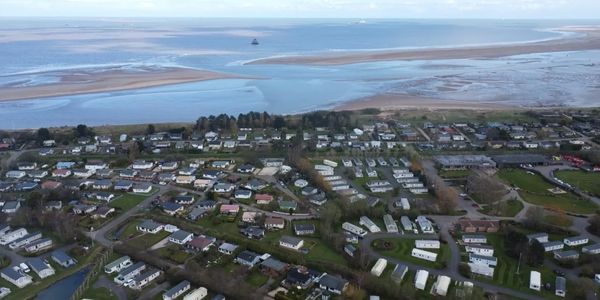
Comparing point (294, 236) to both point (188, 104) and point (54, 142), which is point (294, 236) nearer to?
point (54, 142)

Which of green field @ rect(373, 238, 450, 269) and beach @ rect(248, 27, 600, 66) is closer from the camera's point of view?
green field @ rect(373, 238, 450, 269)

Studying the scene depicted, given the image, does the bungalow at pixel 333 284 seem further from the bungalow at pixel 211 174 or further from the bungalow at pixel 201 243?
→ the bungalow at pixel 211 174

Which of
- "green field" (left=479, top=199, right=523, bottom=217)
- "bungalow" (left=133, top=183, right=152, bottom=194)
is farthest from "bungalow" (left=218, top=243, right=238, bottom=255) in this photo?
"green field" (left=479, top=199, right=523, bottom=217)

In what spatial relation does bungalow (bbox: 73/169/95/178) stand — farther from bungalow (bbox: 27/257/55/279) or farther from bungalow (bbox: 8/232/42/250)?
bungalow (bbox: 27/257/55/279)

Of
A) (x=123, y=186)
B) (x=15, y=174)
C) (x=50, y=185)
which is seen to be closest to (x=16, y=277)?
(x=123, y=186)

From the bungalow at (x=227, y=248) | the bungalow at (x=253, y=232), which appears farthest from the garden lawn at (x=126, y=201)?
the bungalow at (x=227, y=248)

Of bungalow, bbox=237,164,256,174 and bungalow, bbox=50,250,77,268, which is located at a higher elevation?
bungalow, bbox=237,164,256,174

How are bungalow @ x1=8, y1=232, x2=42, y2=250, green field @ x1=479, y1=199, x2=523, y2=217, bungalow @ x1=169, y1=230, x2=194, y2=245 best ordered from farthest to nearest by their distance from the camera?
green field @ x1=479, y1=199, x2=523, y2=217 < bungalow @ x1=169, y1=230, x2=194, y2=245 < bungalow @ x1=8, y1=232, x2=42, y2=250

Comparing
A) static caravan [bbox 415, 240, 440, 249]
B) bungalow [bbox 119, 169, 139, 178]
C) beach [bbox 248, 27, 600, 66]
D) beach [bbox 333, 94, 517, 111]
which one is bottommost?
bungalow [bbox 119, 169, 139, 178]
